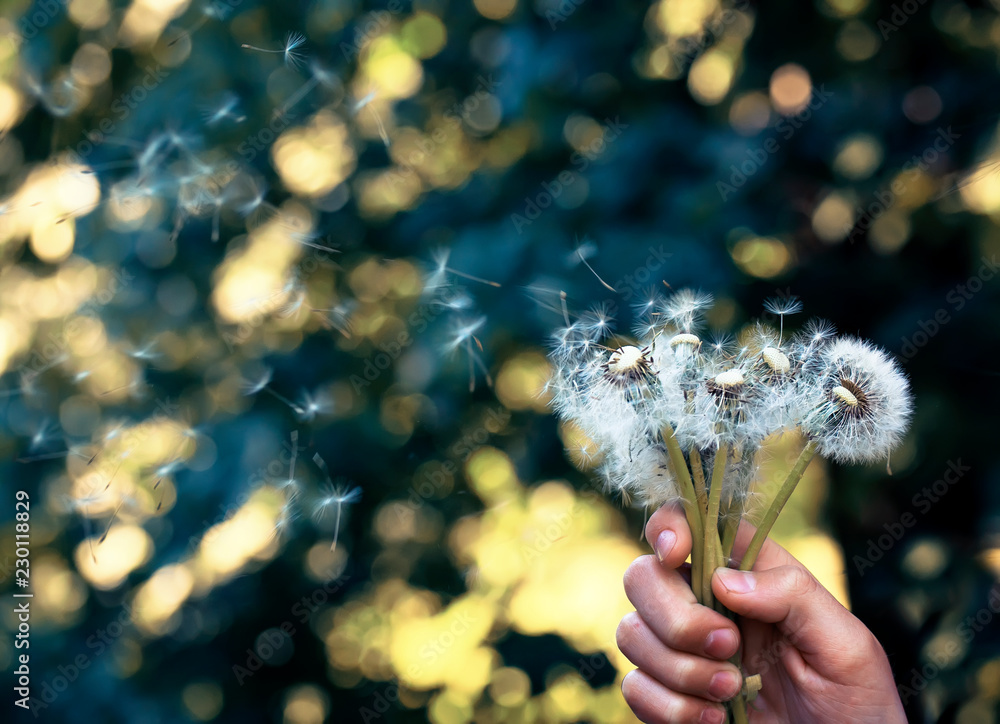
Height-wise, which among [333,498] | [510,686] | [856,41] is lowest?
[510,686]

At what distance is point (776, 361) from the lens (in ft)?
2.31

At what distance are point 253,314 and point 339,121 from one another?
0.38m

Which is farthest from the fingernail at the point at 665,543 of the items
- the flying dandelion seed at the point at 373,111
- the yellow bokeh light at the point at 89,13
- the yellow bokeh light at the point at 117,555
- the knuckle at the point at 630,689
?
the yellow bokeh light at the point at 89,13

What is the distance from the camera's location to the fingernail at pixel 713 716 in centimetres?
79

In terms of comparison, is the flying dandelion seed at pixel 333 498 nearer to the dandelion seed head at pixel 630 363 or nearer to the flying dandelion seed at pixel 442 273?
the flying dandelion seed at pixel 442 273

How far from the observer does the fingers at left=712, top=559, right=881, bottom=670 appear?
82 centimetres

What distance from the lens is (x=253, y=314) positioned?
1.26 m

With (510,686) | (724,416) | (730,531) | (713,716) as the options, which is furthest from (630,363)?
(510,686)

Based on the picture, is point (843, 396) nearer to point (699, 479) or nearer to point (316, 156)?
point (699, 479)

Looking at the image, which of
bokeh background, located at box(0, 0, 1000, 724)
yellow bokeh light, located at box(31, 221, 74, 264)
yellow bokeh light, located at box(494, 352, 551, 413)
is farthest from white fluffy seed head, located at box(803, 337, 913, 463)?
yellow bokeh light, located at box(31, 221, 74, 264)

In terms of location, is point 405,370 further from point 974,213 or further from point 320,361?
point 974,213

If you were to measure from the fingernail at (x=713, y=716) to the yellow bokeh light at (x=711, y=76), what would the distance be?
0.87m

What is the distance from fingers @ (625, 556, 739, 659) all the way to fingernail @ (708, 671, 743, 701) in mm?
19

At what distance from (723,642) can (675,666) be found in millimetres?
90
